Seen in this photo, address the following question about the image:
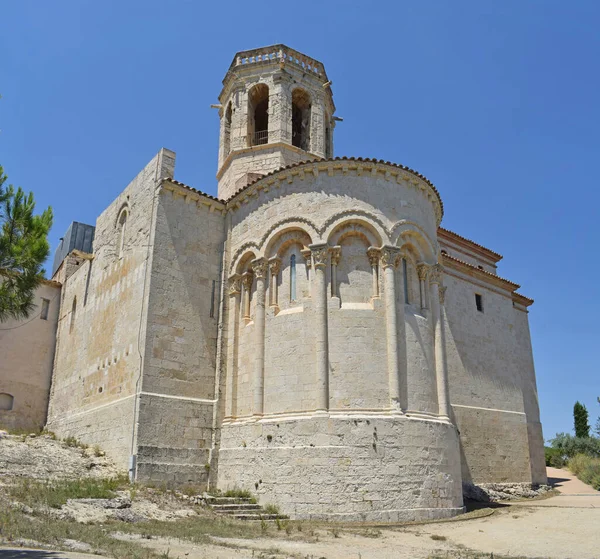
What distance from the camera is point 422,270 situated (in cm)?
1487

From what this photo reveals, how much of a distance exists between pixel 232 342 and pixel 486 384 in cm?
1011

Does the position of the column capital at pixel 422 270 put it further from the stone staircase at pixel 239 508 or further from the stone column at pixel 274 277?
the stone staircase at pixel 239 508

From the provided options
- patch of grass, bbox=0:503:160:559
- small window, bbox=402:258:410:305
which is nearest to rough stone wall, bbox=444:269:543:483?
small window, bbox=402:258:410:305

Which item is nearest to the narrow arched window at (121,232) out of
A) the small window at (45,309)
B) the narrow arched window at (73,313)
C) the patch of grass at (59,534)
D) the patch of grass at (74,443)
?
the narrow arched window at (73,313)

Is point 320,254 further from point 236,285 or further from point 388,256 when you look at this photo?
point 236,285

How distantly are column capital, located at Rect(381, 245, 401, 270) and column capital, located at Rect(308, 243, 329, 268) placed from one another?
54.2 inches

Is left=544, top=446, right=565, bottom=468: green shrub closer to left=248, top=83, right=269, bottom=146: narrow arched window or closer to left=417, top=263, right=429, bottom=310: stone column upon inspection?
left=417, top=263, right=429, bottom=310: stone column

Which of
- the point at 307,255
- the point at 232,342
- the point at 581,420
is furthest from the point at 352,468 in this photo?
the point at 581,420

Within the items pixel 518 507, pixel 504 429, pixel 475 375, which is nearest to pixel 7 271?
pixel 518 507

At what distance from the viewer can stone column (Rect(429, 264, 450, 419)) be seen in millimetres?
13973

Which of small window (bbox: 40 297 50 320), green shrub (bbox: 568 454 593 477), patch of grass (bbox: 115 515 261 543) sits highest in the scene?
small window (bbox: 40 297 50 320)

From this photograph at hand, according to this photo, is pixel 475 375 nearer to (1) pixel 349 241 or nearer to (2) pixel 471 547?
(1) pixel 349 241

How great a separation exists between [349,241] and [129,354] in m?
6.29

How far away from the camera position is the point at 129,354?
14.5 meters
